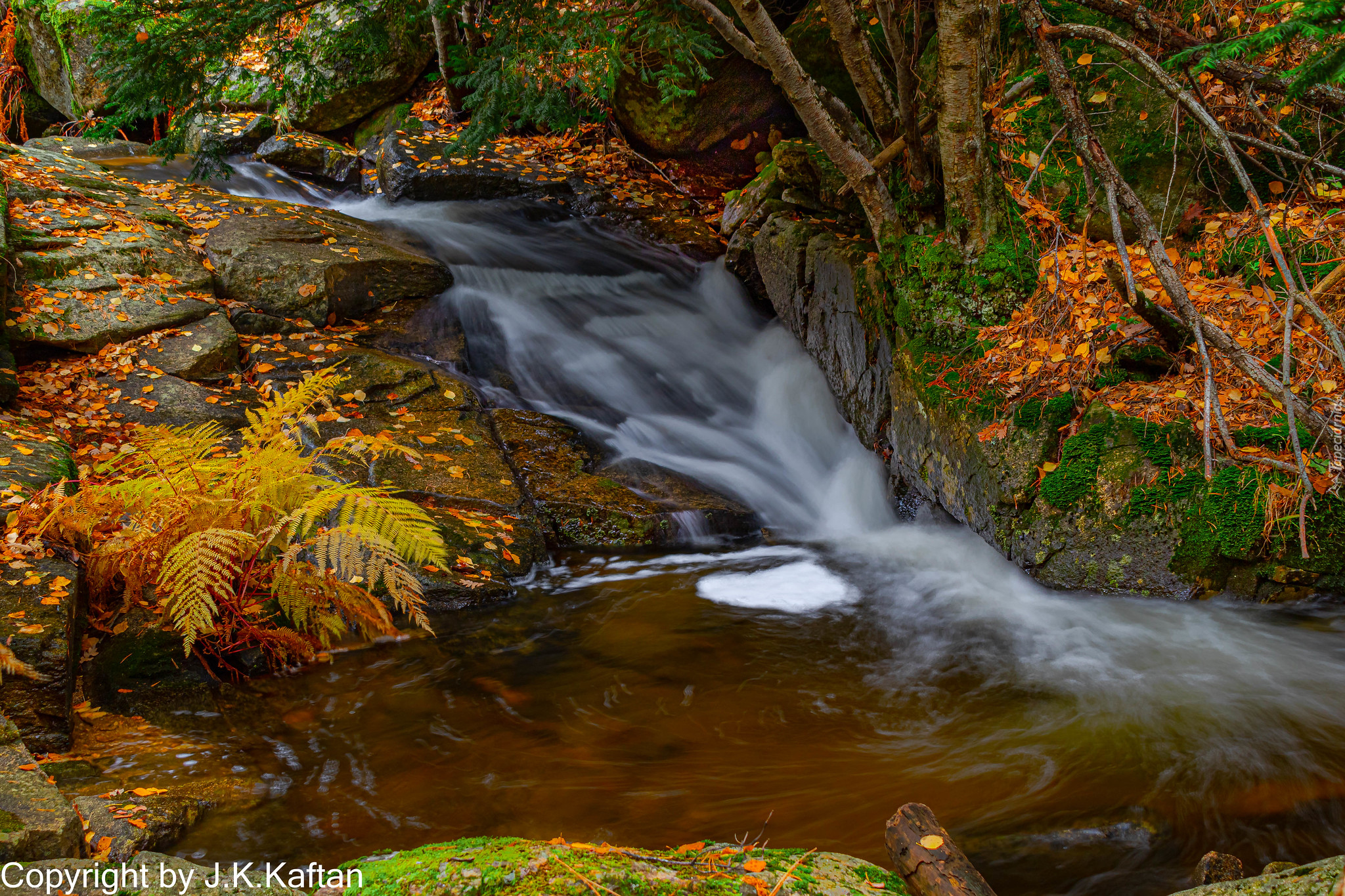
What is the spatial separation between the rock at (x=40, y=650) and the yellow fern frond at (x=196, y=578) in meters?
0.43

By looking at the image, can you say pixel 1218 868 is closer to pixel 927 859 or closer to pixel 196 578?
pixel 927 859

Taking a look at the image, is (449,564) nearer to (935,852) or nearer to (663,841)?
(663,841)

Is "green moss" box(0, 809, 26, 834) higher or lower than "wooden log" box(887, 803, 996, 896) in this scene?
higher

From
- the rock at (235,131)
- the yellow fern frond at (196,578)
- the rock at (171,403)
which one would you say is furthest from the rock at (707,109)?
the yellow fern frond at (196,578)

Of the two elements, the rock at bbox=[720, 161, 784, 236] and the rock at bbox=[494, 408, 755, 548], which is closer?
the rock at bbox=[494, 408, 755, 548]

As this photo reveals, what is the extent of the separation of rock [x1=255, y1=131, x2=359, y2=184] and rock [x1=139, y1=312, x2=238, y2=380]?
649 cm

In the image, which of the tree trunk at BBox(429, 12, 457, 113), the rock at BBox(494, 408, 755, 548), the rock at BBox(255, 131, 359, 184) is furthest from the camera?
the tree trunk at BBox(429, 12, 457, 113)

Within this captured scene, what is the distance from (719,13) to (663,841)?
246 inches

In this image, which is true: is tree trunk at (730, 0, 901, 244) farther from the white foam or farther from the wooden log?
the wooden log

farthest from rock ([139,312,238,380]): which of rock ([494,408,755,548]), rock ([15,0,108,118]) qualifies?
rock ([15,0,108,118])

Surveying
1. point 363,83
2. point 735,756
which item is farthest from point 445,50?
Result: point 735,756

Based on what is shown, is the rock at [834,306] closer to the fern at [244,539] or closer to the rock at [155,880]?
the fern at [244,539]

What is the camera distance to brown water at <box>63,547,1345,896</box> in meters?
3.01

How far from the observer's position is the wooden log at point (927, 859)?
80.4 inches
